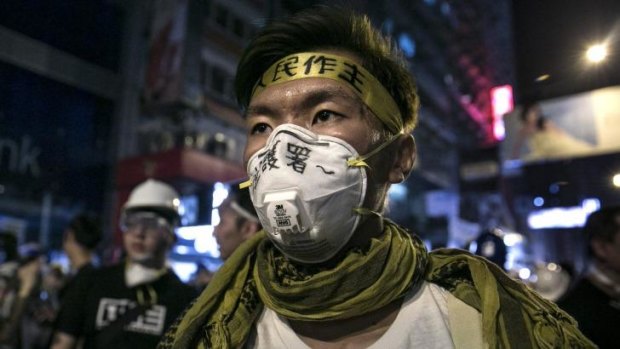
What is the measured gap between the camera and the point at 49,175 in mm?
10383

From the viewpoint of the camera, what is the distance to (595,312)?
2775 millimetres

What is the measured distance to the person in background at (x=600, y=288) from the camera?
8.85 feet

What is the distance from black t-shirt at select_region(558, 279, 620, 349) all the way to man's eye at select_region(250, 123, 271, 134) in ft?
7.19

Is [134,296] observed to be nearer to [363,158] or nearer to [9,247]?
[363,158]

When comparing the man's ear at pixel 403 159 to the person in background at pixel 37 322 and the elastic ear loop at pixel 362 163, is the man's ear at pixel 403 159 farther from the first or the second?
the person in background at pixel 37 322

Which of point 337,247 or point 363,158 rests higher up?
point 363,158

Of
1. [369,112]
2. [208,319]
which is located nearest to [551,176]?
[369,112]

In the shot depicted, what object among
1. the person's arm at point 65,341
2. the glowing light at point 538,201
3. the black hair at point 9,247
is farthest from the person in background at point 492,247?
the black hair at point 9,247

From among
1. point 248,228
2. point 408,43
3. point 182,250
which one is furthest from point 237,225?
point 408,43

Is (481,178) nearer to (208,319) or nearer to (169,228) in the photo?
(169,228)

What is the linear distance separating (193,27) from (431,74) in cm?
2497

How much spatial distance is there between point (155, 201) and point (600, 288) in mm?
2940

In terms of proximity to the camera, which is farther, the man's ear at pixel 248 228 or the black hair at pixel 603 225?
the man's ear at pixel 248 228

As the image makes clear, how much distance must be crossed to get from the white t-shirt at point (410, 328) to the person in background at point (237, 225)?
1573 mm
